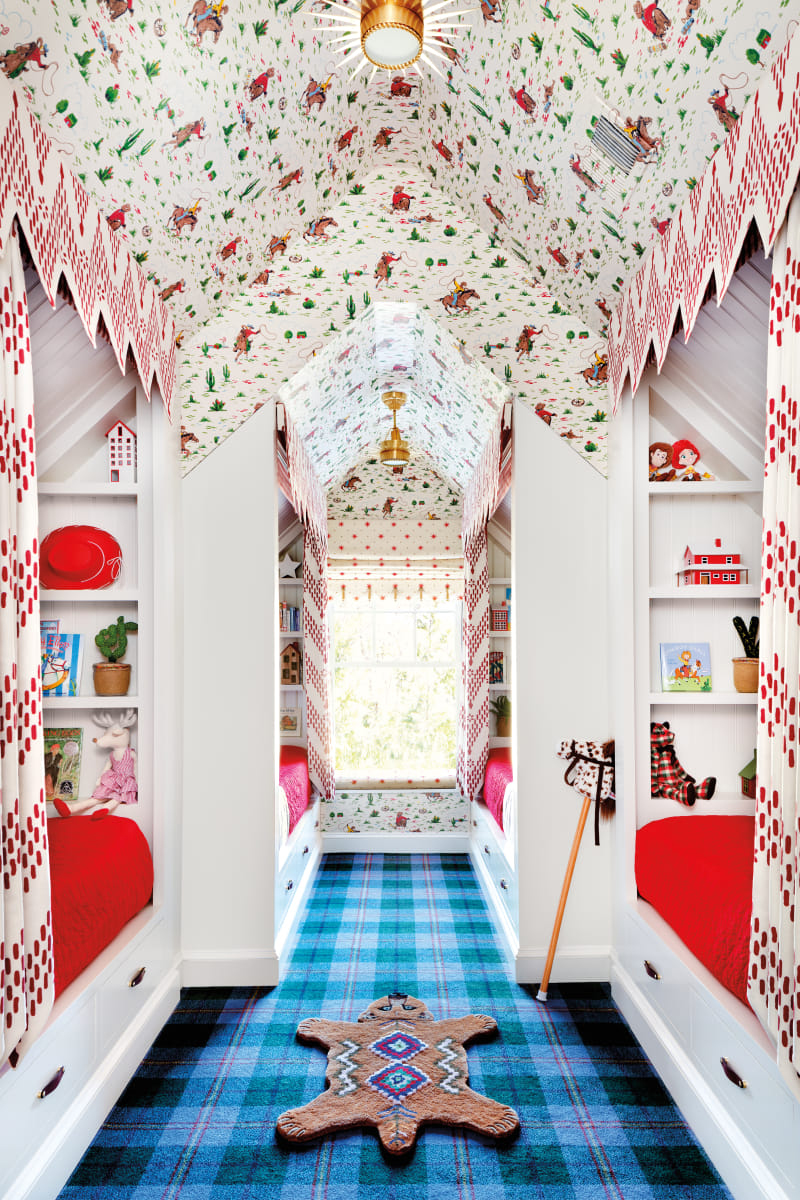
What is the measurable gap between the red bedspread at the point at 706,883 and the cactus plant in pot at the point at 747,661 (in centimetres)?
49

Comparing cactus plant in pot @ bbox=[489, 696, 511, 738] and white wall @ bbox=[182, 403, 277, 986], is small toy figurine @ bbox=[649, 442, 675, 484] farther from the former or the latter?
cactus plant in pot @ bbox=[489, 696, 511, 738]

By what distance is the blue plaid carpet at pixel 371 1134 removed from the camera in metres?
1.99

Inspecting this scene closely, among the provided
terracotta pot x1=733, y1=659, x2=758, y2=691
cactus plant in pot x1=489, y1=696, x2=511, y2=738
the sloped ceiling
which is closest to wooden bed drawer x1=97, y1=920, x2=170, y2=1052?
the sloped ceiling

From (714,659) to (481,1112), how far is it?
5.81 ft

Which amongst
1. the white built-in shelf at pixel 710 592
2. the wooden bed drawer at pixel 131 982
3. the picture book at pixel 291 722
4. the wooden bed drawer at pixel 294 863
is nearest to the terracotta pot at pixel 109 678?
the wooden bed drawer at pixel 131 982

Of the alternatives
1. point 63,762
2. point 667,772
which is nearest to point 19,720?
point 63,762

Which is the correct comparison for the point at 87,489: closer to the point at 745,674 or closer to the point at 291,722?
the point at 745,674

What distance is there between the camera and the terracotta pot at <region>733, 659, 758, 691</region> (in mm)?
2938

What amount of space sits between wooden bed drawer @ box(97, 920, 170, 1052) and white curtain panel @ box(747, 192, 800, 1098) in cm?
178

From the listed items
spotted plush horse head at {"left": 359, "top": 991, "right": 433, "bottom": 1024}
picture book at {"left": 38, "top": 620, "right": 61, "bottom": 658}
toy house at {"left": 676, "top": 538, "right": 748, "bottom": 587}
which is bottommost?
spotted plush horse head at {"left": 359, "top": 991, "right": 433, "bottom": 1024}

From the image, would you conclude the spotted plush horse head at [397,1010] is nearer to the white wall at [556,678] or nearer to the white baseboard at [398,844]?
the white wall at [556,678]

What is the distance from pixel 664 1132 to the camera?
218 cm

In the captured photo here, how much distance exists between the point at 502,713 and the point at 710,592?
8.51 ft

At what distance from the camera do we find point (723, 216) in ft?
6.59
